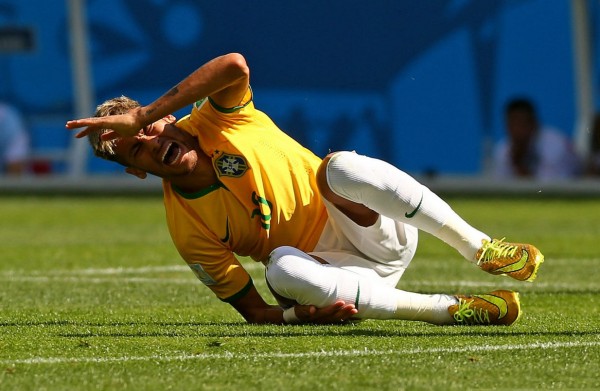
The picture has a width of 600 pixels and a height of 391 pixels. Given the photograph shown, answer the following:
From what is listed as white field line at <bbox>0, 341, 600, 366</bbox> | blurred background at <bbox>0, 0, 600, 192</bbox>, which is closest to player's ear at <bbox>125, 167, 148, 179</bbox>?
white field line at <bbox>0, 341, 600, 366</bbox>

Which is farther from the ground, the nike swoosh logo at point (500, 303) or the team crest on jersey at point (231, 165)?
the team crest on jersey at point (231, 165)

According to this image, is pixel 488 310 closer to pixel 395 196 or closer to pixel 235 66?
pixel 395 196

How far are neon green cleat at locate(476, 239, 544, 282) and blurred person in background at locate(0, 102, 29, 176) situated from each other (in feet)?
47.1

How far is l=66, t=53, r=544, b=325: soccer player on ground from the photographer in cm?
567

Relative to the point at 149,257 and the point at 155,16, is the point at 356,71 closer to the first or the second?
the point at 155,16

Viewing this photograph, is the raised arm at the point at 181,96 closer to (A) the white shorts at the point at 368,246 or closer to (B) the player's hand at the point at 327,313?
(A) the white shorts at the point at 368,246

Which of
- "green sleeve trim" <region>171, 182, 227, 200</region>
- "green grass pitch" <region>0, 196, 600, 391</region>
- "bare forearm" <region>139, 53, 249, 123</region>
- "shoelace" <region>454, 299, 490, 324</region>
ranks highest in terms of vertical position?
"bare forearm" <region>139, 53, 249, 123</region>

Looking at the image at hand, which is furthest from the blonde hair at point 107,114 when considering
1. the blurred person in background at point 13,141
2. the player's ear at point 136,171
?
the blurred person in background at point 13,141

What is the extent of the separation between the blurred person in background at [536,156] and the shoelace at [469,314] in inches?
398

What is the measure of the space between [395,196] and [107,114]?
1.23 m

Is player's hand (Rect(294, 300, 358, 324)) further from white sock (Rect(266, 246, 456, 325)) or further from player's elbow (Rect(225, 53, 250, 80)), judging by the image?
player's elbow (Rect(225, 53, 250, 80))

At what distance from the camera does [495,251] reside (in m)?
5.77

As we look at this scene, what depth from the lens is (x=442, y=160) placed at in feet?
62.8

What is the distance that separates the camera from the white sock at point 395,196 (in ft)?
18.6
